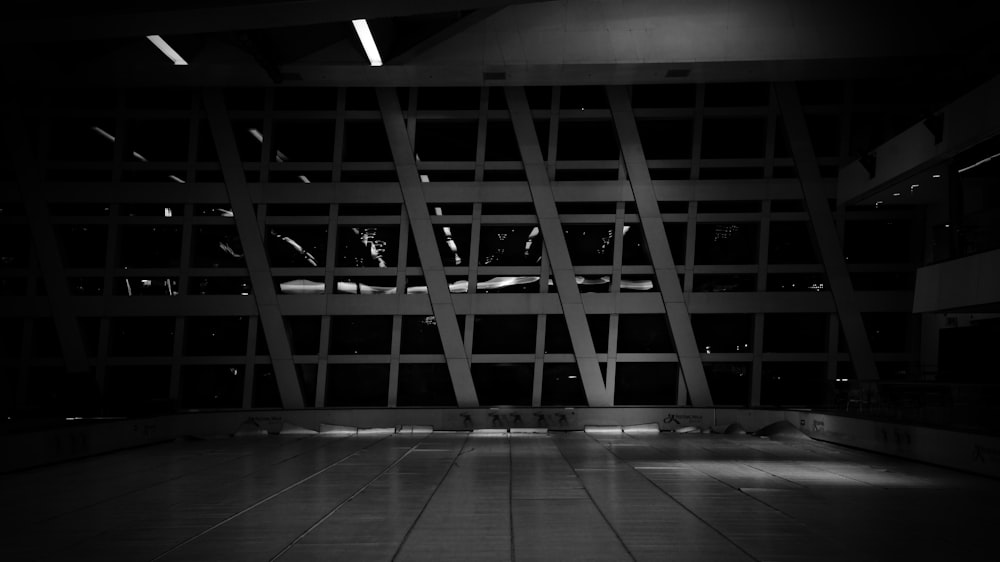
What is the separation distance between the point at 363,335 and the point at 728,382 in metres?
12.6

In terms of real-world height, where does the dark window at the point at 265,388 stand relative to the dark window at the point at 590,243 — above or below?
below

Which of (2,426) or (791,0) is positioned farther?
(791,0)

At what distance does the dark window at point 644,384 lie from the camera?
3020cm

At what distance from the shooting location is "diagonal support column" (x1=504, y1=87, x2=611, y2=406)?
28906 mm

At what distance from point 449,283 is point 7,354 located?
575 inches

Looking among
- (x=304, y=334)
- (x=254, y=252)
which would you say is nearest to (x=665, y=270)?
(x=304, y=334)

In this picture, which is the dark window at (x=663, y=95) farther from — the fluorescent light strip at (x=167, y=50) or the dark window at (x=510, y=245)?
the fluorescent light strip at (x=167, y=50)

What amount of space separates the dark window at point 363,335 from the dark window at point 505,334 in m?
3.07

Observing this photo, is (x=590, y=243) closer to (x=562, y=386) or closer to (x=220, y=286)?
(x=562, y=386)

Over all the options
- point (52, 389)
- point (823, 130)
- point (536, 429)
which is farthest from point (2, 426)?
point (823, 130)

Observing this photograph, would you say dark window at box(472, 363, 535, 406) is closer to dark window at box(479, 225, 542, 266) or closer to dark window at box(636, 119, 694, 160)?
dark window at box(479, 225, 542, 266)

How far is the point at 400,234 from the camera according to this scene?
95.6 ft

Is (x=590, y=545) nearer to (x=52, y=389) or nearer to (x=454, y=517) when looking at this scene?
(x=454, y=517)

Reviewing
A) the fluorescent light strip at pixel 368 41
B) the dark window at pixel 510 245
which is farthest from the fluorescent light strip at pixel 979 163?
the fluorescent light strip at pixel 368 41
